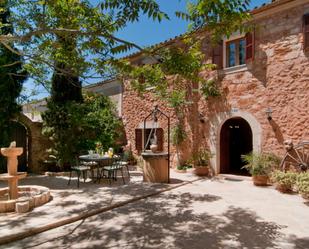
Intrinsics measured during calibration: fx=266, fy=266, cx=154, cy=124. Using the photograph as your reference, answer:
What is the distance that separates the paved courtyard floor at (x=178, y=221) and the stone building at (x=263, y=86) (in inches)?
84.2

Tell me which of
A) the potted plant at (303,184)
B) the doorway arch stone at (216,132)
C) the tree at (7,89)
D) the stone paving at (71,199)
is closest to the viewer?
the stone paving at (71,199)

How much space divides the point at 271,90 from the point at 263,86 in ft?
0.93

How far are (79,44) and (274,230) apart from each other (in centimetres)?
491

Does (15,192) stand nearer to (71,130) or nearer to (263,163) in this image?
(71,130)

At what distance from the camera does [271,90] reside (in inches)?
319

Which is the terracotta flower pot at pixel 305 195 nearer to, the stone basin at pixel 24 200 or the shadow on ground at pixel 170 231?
the shadow on ground at pixel 170 231

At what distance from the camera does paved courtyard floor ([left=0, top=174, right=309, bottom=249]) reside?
155 inches

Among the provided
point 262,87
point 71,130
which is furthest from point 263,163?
point 71,130

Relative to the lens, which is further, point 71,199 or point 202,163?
point 202,163

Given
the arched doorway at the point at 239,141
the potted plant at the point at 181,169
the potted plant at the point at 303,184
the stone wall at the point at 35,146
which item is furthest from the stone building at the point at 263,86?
the stone wall at the point at 35,146

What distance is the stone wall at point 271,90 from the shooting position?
7.54m

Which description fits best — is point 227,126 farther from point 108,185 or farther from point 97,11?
point 97,11

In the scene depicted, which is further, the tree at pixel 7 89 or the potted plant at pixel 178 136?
the potted plant at pixel 178 136

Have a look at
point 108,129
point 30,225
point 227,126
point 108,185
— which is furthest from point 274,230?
point 108,129
